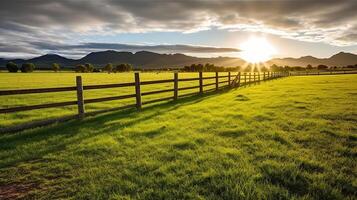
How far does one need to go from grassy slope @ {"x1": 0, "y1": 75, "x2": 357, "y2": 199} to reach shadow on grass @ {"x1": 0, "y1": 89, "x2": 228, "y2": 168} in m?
0.02

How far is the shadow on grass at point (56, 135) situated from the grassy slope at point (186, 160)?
0.08ft

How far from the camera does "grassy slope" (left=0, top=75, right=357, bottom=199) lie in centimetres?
360

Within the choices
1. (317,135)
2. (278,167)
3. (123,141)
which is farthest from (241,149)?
(123,141)

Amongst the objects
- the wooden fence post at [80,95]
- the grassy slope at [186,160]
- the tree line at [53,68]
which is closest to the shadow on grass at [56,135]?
the grassy slope at [186,160]

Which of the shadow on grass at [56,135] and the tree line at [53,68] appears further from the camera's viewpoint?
the tree line at [53,68]

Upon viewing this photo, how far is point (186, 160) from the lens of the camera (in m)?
4.69

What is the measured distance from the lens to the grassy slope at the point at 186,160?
3.60 m

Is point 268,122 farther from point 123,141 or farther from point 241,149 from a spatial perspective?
point 123,141

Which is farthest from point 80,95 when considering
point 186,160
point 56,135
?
point 186,160

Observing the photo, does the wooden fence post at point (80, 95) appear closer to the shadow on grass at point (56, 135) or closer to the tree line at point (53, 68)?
the shadow on grass at point (56, 135)

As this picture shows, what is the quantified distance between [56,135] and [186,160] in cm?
408

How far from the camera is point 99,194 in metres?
3.55

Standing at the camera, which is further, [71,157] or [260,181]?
[71,157]

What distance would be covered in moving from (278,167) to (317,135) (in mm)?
2624
